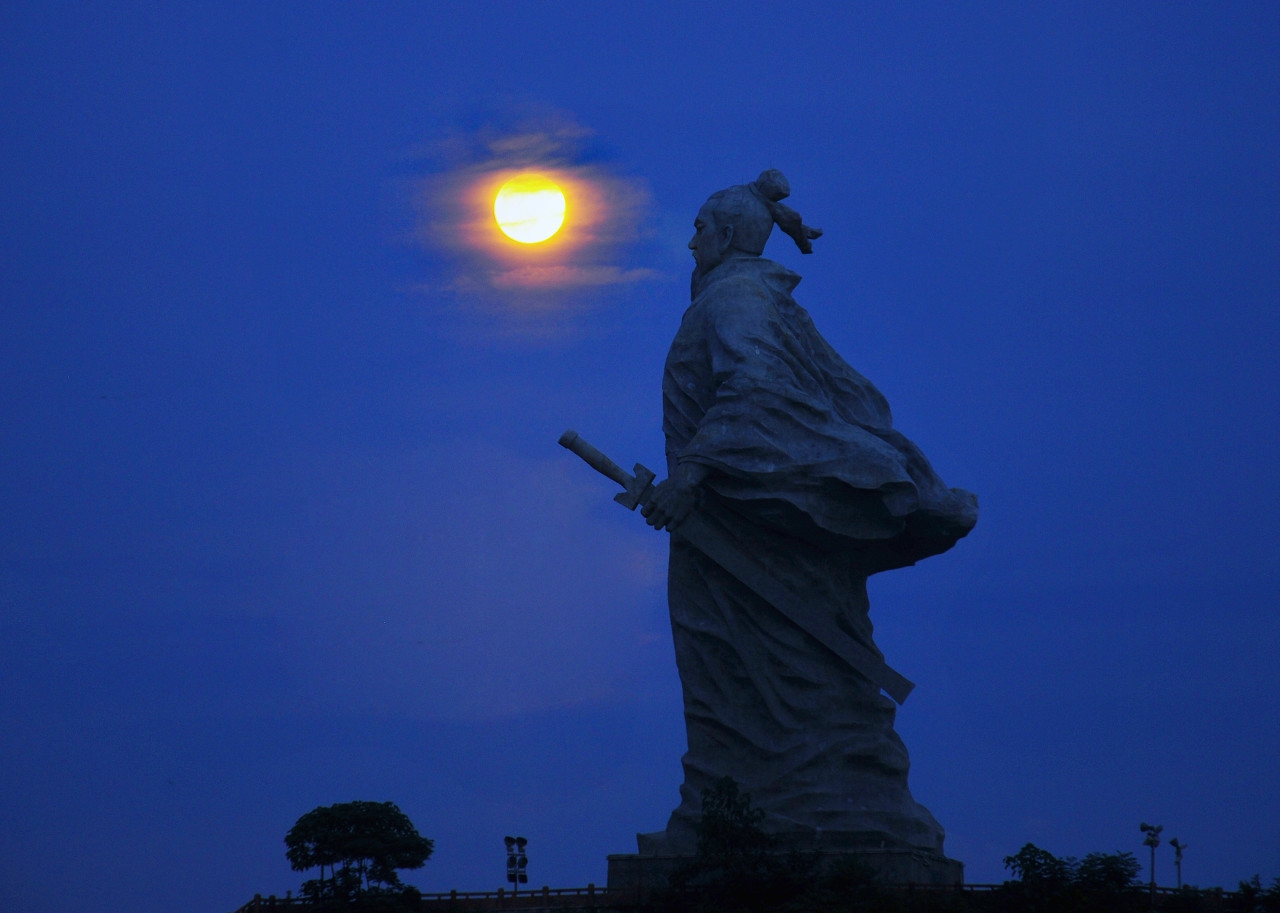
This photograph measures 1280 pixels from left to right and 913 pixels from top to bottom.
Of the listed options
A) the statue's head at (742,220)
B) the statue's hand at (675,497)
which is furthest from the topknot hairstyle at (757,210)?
the statue's hand at (675,497)

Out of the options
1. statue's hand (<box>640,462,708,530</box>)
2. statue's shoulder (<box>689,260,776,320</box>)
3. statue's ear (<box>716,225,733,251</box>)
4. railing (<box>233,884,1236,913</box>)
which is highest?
statue's ear (<box>716,225,733,251</box>)

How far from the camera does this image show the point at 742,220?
15.7 metres

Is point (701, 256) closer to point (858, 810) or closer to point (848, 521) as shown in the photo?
point (848, 521)

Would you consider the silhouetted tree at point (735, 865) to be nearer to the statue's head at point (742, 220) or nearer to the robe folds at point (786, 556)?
the robe folds at point (786, 556)

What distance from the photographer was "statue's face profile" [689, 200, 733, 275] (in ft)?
51.6

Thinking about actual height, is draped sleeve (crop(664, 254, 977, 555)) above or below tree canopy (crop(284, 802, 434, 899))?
above

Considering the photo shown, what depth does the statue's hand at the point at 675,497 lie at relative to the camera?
1440 cm

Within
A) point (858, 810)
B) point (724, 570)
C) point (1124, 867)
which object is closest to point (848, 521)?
point (724, 570)

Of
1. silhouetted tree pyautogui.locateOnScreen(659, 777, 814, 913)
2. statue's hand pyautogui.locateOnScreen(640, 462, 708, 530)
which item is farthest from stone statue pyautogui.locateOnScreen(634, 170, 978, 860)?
silhouetted tree pyautogui.locateOnScreen(659, 777, 814, 913)

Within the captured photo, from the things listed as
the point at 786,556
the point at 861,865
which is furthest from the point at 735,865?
the point at 786,556

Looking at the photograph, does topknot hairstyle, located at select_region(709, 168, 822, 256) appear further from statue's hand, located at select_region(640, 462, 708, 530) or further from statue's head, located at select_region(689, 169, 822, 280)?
statue's hand, located at select_region(640, 462, 708, 530)

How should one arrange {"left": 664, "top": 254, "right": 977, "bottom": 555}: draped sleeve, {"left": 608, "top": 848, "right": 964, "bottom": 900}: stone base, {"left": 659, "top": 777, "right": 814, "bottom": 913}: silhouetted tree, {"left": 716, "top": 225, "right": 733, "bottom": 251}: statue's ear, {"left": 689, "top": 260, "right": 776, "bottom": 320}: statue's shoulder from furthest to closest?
{"left": 716, "top": 225, "right": 733, "bottom": 251}: statue's ear < {"left": 689, "top": 260, "right": 776, "bottom": 320}: statue's shoulder < {"left": 664, "top": 254, "right": 977, "bottom": 555}: draped sleeve < {"left": 608, "top": 848, "right": 964, "bottom": 900}: stone base < {"left": 659, "top": 777, "right": 814, "bottom": 913}: silhouetted tree

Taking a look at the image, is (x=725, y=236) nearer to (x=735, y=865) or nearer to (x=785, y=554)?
(x=785, y=554)

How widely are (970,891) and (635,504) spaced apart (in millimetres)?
3663
